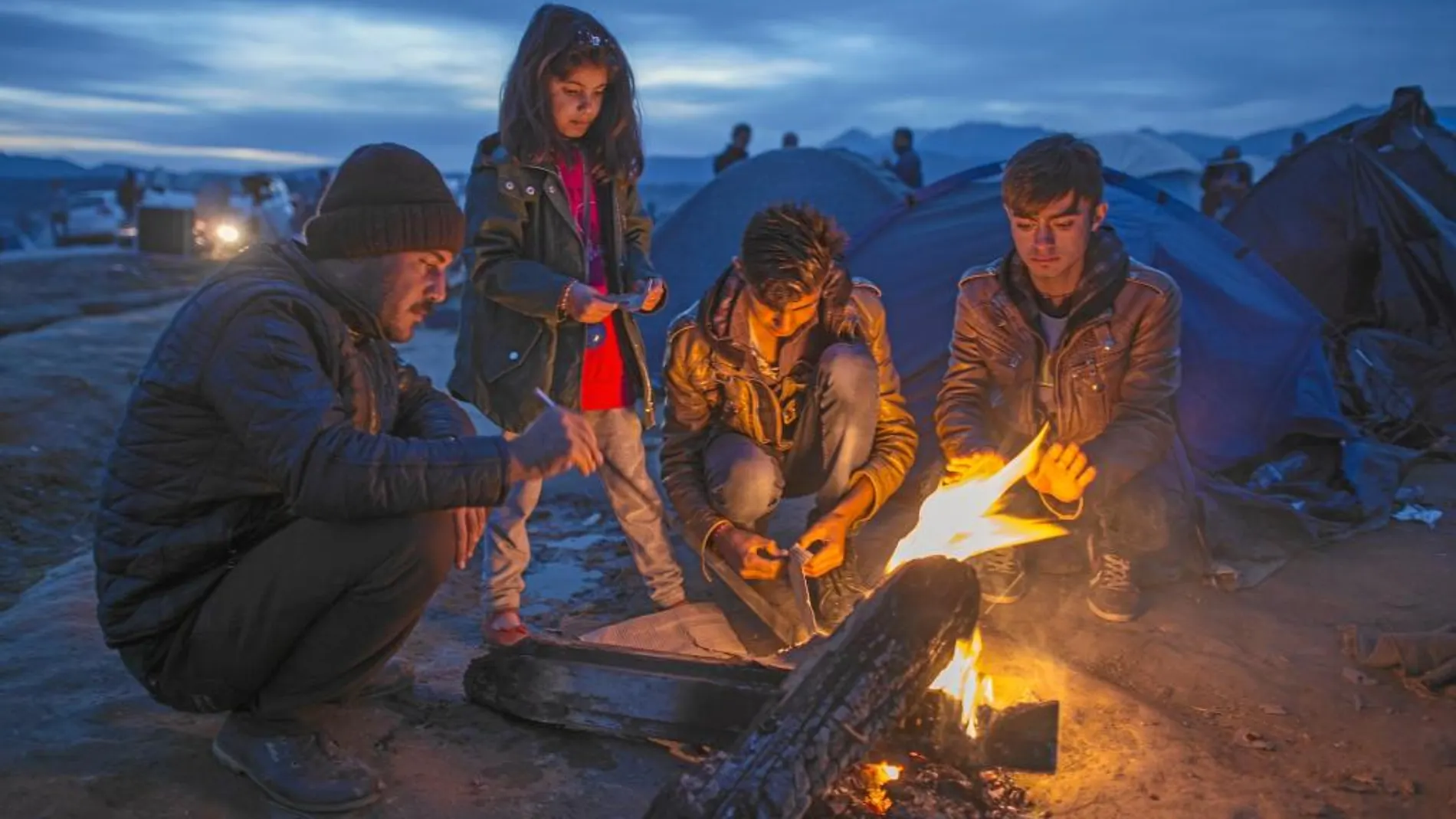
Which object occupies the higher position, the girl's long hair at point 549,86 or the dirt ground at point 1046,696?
the girl's long hair at point 549,86

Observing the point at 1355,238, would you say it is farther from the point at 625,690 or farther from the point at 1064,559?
the point at 625,690

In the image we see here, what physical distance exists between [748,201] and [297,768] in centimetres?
623

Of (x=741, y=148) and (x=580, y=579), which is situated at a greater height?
(x=741, y=148)

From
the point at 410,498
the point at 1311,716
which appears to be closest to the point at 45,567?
the point at 410,498

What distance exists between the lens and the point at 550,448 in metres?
2.49

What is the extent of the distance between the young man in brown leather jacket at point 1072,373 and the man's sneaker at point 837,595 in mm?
519

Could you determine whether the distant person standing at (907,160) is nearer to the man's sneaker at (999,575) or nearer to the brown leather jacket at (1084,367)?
the brown leather jacket at (1084,367)

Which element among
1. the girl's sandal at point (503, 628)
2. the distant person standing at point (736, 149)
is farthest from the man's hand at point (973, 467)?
the distant person standing at point (736, 149)

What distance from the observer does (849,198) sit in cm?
806

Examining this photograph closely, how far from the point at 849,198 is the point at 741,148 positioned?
6.20 metres

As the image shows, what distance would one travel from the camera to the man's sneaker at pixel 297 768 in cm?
251

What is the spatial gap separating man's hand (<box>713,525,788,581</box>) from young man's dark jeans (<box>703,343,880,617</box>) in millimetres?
112

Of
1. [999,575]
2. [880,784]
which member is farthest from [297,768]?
[999,575]

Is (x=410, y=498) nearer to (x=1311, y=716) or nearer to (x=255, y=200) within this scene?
(x=1311, y=716)
